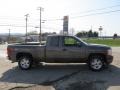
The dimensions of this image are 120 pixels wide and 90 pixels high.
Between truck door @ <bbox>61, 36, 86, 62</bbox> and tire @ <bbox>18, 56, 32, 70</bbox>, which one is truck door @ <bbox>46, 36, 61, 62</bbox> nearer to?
truck door @ <bbox>61, 36, 86, 62</bbox>

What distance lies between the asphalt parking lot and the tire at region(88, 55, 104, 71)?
11.2 inches

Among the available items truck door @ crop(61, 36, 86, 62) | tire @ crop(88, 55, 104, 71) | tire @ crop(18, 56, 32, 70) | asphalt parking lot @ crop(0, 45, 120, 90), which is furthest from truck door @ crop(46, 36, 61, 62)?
tire @ crop(88, 55, 104, 71)

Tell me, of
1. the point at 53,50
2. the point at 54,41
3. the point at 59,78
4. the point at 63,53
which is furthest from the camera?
the point at 54,41

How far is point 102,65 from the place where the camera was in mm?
14898

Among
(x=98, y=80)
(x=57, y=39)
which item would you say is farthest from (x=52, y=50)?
(x=98, y=80)

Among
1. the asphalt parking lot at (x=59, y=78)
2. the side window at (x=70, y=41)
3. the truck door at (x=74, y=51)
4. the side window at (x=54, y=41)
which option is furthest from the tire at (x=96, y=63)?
the side window at (x=54, y=41)

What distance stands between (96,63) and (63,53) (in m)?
1.76

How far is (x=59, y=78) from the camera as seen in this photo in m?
12.8

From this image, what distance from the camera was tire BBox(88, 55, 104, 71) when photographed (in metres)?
14.8

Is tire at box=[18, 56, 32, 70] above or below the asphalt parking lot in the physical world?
above

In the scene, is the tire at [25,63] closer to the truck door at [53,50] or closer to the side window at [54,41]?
the truck door at [53,50]

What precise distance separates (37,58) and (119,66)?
179 inches

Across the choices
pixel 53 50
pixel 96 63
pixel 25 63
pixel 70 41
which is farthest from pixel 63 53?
pixel 25 63

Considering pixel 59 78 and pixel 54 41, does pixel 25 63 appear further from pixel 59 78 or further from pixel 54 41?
pixel 59 78
